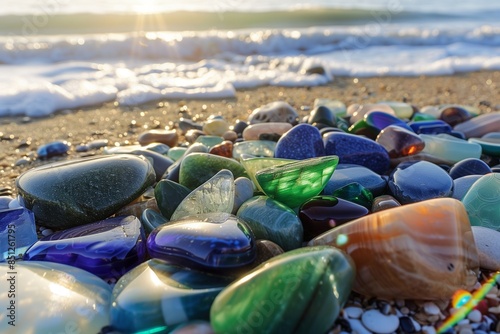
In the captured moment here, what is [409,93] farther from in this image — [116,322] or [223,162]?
[116,322]

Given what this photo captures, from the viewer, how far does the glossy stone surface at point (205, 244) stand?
3.99 ft

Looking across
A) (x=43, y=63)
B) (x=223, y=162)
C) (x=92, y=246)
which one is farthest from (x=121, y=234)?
(x=43, y=63)

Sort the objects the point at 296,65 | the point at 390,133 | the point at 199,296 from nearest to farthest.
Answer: the point at 199,296 < the point at 390,133 < the point at 296,65

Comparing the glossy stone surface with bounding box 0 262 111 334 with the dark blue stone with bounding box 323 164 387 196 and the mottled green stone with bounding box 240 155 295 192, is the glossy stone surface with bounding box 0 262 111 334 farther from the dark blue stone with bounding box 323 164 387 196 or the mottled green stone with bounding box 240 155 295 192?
the dark blue stone with bounding box 323 164 387 196

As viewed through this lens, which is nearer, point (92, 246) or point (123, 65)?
point (92, 246)

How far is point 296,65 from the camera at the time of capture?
17.8ft

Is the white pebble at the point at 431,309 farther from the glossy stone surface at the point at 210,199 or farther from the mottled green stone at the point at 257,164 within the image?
the mottled green stone at the point at 257,164

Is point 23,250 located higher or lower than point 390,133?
lower

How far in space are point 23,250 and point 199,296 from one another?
749 mm

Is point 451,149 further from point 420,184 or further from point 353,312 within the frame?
point 353,312

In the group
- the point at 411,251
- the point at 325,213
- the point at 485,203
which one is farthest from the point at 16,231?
the point at 485,203

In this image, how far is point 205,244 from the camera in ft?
4.03

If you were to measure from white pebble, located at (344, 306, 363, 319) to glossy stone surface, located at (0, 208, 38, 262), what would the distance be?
Result: 106cm

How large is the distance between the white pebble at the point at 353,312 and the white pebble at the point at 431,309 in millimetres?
172
